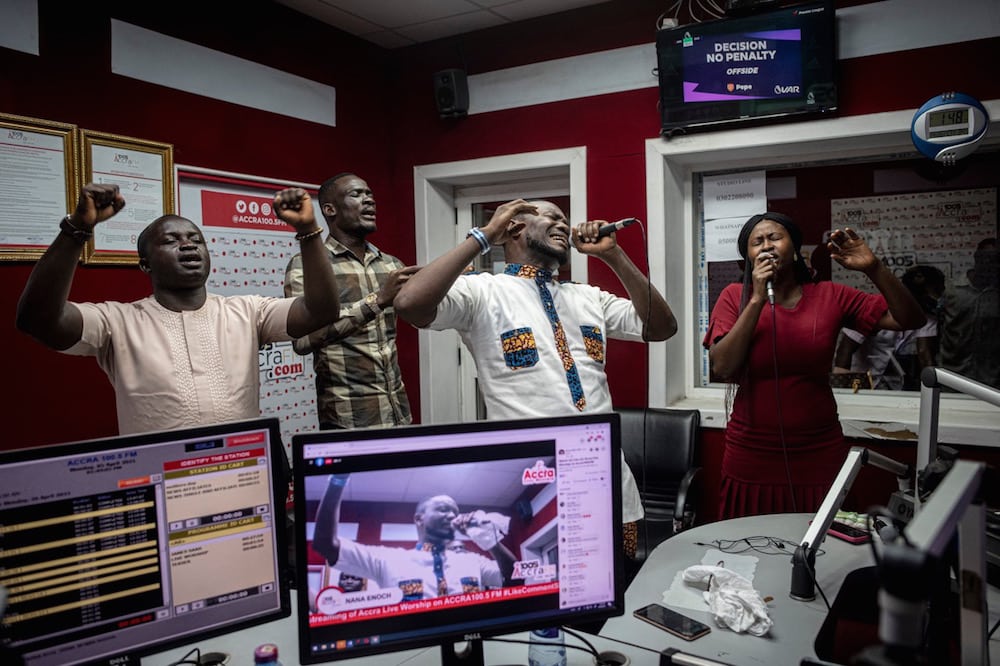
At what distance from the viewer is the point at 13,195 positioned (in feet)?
7.75

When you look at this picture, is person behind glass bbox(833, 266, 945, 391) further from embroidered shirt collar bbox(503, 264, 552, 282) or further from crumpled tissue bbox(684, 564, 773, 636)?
crumpled tissue bbox(684, 564, 773, 636)

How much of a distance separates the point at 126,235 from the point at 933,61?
3.38m

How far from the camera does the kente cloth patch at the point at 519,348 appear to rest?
205cm

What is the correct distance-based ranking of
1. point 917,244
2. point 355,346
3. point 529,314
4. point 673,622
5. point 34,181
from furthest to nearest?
point 917,244 < point 355,346 < point 34,181 < point 529,314 < point 673,622

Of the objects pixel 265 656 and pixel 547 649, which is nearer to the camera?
pixel 265 656

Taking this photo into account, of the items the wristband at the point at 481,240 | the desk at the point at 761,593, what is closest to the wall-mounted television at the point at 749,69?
the wristband at the point at 481,240

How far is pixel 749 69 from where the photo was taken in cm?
309

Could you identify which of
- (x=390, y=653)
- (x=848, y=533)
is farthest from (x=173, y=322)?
(x=848, y=533)

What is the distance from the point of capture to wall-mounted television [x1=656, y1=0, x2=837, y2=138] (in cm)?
296

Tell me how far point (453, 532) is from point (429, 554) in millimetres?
53

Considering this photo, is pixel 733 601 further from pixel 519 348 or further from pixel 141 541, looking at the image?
pixel 141 541

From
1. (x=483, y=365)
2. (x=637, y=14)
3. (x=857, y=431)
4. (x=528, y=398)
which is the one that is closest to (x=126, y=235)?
(x=483, y=365)

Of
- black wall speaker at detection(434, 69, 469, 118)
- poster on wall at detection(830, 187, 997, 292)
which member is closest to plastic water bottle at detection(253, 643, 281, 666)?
poster on wall at detection(830, 187, 997, 292)

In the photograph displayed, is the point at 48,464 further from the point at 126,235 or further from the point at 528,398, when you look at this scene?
the point at 126,235
